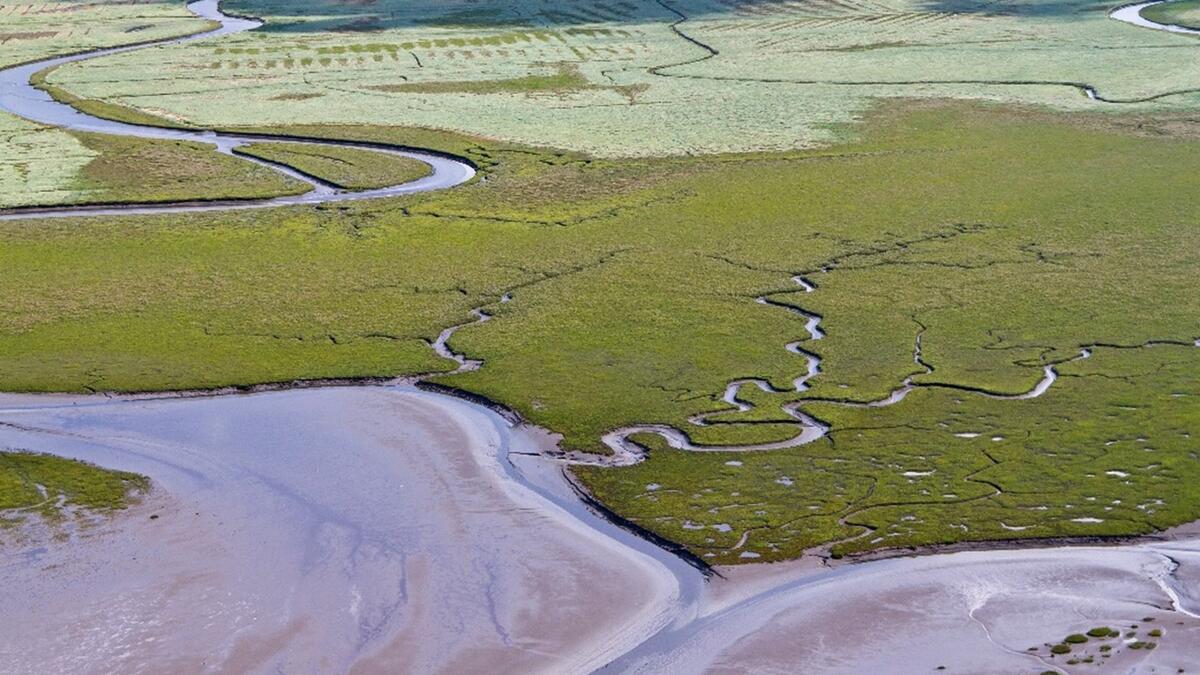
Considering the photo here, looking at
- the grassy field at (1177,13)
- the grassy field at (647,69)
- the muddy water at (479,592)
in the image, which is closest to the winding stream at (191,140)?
the grassy field at (647,69)

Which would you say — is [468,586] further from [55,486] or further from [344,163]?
[344,163]

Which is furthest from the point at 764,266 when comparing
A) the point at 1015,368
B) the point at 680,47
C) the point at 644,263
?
the point at 680,47

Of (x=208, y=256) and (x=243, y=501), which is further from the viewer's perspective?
(x=208, y=256)

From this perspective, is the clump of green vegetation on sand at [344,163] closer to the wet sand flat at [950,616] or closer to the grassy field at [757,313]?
the grassy field at [757,313]

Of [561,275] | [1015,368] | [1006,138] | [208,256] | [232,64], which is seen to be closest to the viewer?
[1015,368]

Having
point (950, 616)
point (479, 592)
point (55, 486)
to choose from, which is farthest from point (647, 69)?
point (950, 616)

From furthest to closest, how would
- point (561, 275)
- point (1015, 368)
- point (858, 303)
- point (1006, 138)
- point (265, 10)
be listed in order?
point (265, 10)
point (1006, 138)
point (561, 275)
point (858, 303)
point (1015, 368)

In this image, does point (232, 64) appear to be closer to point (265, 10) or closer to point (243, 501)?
point (265, 10)
